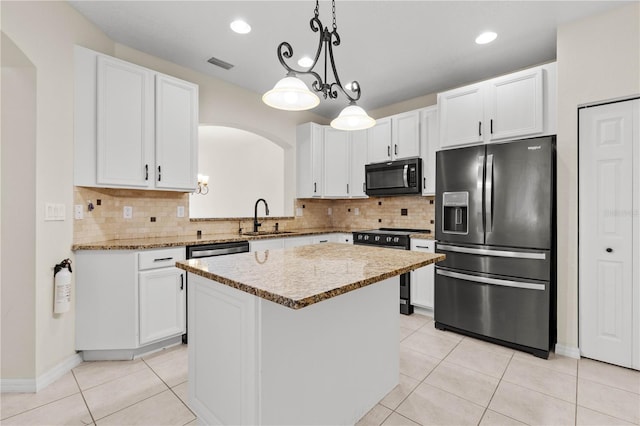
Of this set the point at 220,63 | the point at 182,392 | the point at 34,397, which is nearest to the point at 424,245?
the point at 182,392

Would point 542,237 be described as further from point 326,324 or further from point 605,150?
point 326,324

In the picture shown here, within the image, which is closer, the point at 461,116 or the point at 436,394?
the point at 436,394

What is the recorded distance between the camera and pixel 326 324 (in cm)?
156

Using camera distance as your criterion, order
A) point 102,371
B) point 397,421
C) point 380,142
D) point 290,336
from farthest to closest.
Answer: point 380,142 → point 102,371 → point 397,421 → point 290,336

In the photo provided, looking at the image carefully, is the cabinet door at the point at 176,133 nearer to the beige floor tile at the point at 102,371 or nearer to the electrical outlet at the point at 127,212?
the electrical outlet at the point at 127,212

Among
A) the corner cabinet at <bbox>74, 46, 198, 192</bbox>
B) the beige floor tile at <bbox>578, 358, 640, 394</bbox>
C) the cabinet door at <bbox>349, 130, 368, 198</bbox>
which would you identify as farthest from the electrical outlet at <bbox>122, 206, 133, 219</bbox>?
the beige floor tile at <bbox>578, 358, 640, 394</bbox>

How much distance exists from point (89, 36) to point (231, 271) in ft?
8.22

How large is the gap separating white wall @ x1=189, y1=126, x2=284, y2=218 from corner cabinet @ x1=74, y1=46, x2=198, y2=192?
3.17 m

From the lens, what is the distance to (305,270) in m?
1.51

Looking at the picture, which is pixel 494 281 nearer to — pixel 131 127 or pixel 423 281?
pixel 423 281

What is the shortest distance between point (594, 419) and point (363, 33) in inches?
123

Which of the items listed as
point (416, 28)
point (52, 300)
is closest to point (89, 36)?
point (52, 300)

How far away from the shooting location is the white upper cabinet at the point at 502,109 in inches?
105

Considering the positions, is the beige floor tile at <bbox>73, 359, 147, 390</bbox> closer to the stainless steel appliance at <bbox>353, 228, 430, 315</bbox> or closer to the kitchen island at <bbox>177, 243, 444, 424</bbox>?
the kitchen island at <bbox>177, 243, 444, 424</bbox>
